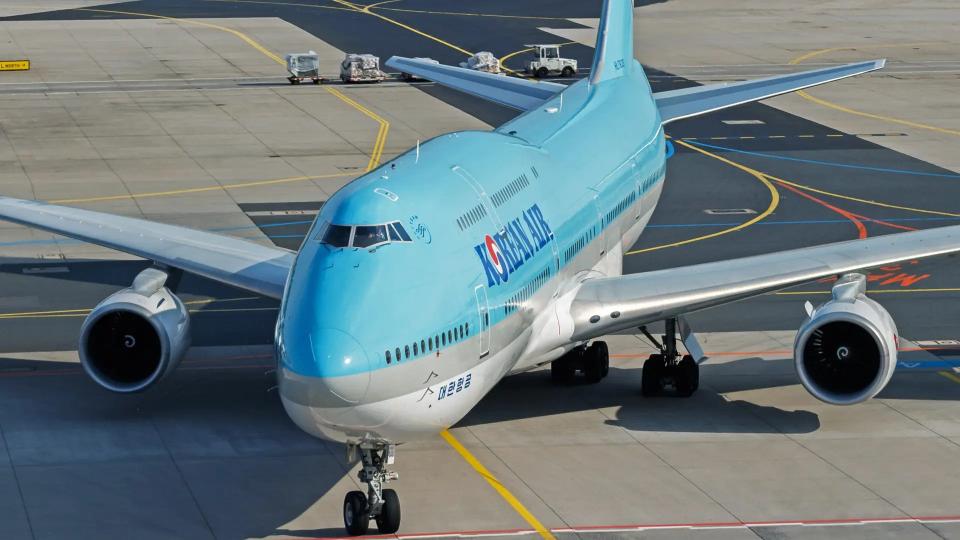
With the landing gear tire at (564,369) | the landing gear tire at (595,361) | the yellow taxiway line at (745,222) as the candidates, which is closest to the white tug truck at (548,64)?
the yellow taxiway line at (745,222)

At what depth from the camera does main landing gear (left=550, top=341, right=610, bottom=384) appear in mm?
35344

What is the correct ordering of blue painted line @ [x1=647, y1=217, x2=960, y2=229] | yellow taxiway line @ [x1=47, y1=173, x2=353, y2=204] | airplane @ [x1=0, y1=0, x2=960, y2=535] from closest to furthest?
airplane @ [x1=0, y1=0, x2=960, y2=535], blue painted line @ [x1=647, y1=217, x2=960, y2=229], yellow taxiway line @ [x1=47, y1=173, x2=353, y2=204]

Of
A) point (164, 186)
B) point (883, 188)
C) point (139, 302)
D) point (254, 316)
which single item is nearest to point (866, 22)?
point (883, 188)

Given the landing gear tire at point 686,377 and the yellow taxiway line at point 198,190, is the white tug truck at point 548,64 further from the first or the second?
the landing gear tire at point 686,377

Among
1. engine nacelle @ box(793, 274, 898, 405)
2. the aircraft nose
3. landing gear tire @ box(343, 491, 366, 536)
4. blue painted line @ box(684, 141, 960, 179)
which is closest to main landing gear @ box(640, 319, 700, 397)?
engine nacelle @ box(793, 274, 898, 405)

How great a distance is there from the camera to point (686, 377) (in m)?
34.5

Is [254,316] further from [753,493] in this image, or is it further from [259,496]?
[753,493]

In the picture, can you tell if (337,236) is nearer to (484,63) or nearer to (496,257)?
(496,257)

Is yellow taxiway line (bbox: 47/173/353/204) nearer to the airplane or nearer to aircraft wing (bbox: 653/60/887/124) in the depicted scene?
aircraft wing (bbox: 653/60/887/124)

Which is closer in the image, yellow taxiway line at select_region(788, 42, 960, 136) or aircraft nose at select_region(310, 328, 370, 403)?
aircraft nose at select_region(310, 328, 370, 403)

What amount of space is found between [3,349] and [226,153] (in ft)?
87.4

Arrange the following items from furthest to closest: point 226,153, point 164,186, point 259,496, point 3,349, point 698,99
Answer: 1. point 226,153
2. point 164,186
3. point 698,99
4. point 3,349
5. point 259,496

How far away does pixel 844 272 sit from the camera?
33.2 meters

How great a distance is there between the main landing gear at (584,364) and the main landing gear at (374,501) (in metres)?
9.86
